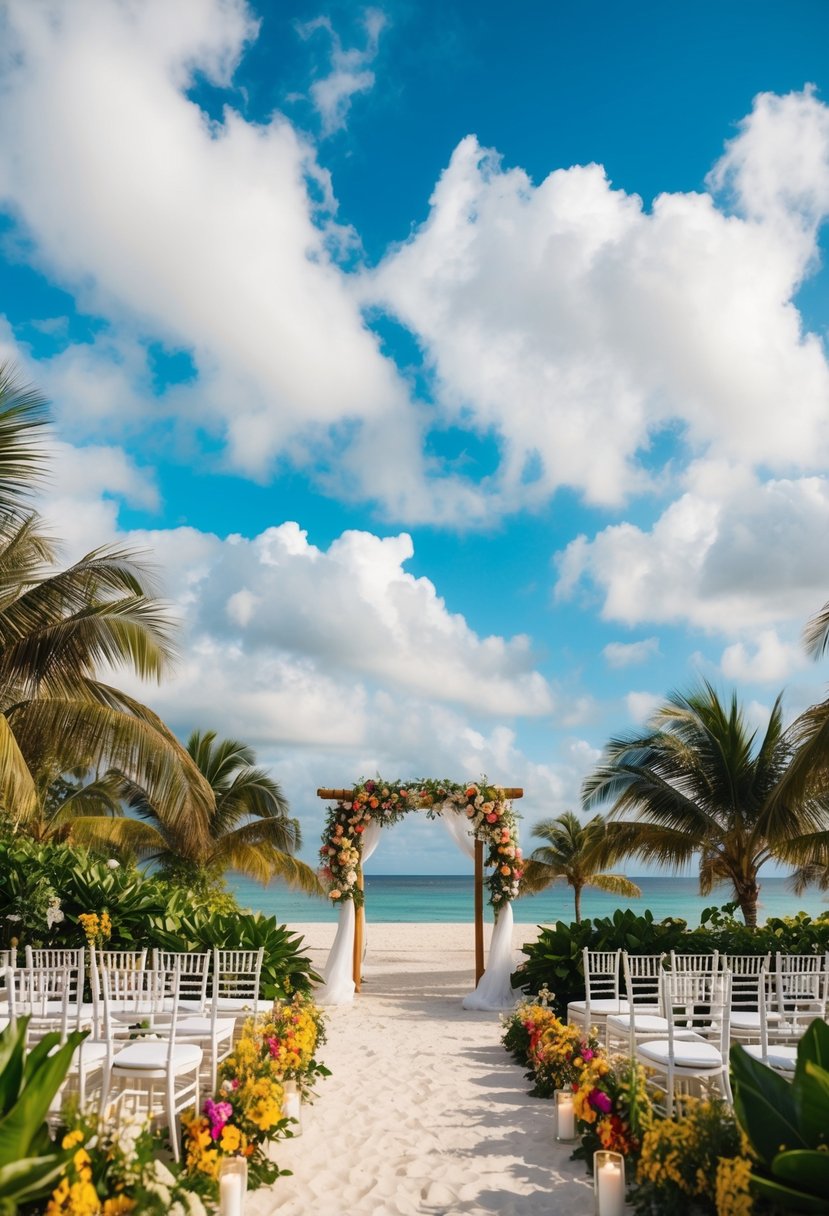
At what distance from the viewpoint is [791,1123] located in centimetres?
262

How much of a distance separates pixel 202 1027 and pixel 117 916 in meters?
3.85

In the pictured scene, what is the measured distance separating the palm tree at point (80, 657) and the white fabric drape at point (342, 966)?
10.3 ft

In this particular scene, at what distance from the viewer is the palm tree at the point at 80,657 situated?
966cm

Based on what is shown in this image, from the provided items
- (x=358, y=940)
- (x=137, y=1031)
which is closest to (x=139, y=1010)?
(x=137, y=1031)

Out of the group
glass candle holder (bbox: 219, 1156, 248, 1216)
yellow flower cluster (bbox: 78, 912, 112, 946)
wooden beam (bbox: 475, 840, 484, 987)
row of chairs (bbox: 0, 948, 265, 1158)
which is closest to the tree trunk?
wooden beam (bbox: 475, 840, 484, 987)

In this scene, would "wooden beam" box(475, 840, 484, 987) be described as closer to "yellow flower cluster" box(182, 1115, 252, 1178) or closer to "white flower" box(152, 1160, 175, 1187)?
"yellow flower cluster" box(182, 1115, 252, 1178)

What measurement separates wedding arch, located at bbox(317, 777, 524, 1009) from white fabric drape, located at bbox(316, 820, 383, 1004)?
1cm

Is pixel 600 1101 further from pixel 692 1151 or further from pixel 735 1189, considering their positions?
pixel 735 1189

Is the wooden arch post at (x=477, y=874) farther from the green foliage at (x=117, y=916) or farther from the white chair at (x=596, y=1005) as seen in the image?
the white chair at (x=596, y=1005)

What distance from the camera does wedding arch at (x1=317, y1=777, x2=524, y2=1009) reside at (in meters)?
12.0

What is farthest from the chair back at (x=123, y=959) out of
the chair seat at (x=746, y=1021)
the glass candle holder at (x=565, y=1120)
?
the chair seat at (x=746, y=1021)

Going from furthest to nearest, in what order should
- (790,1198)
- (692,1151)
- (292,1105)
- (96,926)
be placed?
(96,926) < (292,1105) < (692,1151) < (790,1198)

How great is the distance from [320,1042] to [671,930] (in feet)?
13.8

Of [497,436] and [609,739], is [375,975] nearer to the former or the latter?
[609,739]
